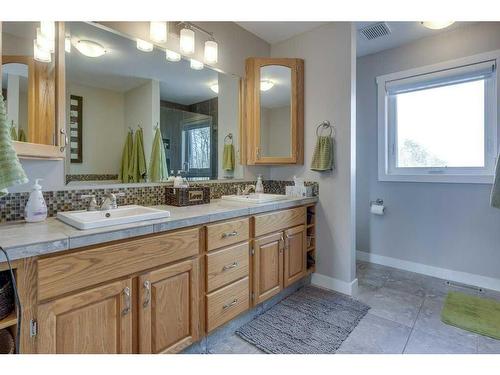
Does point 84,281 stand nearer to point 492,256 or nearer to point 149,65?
point 149,65

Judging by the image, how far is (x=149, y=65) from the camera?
185 centimetres

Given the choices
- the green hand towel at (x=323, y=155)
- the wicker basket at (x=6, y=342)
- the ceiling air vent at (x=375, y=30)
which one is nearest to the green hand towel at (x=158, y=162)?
the wicker basket at (x=6, y=342)

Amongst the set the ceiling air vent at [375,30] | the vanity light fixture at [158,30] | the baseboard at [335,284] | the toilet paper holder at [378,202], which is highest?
the ceiling air vent at [375,30]

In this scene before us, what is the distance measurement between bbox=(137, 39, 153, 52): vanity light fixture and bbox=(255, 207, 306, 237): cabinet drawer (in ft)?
4.54

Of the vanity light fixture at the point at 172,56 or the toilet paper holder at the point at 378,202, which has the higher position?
the vanity light fixture at the point at 172,56

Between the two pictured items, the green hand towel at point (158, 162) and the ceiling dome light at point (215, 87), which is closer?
the green hand towel at point (158, 162)

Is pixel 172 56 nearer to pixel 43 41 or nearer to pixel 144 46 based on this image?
pixel 144 46

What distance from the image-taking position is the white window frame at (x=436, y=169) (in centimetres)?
231

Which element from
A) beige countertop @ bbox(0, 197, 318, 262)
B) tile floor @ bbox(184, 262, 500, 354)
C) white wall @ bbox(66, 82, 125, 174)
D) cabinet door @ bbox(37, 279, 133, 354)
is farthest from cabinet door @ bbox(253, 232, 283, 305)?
white wall @ bbox(66, 82, 125, 174)

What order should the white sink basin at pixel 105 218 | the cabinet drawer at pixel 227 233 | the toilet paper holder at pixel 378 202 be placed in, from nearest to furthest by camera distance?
the white sink basin at pixel 105 218 < the cabinet drawer at pixel 227 233 < the toilet paper holder at pixel 378 202

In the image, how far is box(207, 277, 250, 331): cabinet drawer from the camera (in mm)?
1501

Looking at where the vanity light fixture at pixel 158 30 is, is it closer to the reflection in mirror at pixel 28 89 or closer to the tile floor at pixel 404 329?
the reflection in mirror at pixel 28 89

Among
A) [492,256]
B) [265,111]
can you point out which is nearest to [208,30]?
[265,111]

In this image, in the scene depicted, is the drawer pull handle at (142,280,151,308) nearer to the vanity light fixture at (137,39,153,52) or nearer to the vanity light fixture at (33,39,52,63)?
the vanity light fixture at (33,39,52,63)
